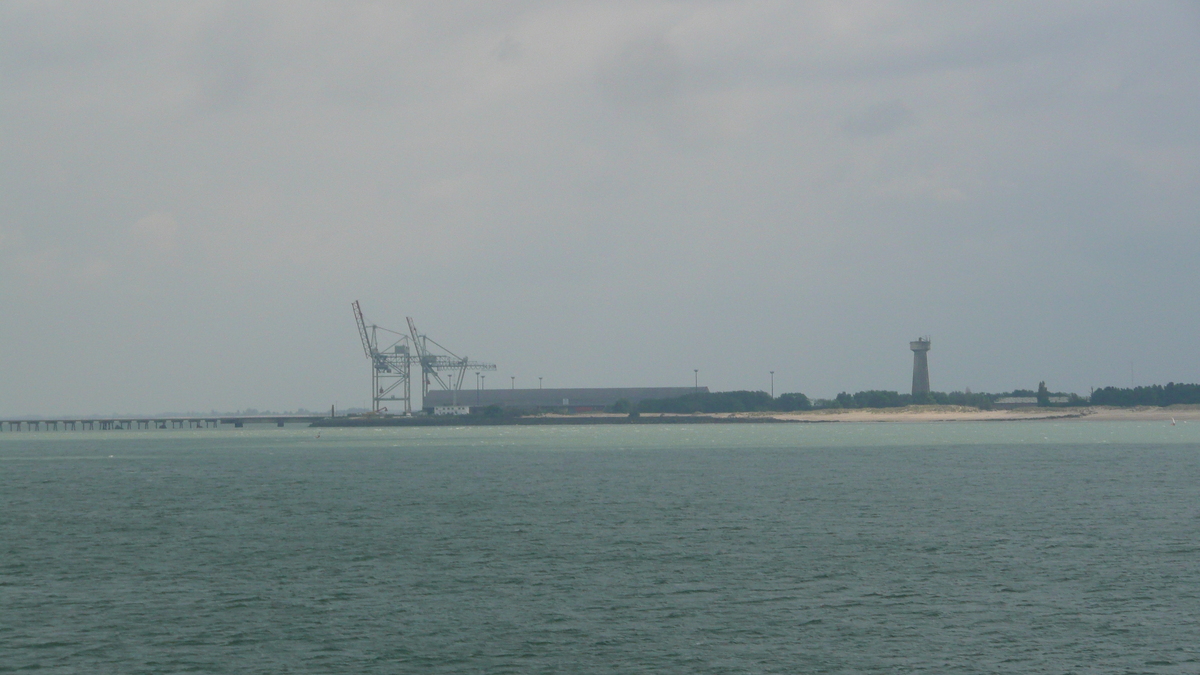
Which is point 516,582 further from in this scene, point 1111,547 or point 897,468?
point 897,468

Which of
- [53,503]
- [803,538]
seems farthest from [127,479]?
[803,538]

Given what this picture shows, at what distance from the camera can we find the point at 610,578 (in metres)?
34.9

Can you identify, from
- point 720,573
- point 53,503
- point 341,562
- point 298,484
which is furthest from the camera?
point 298,484

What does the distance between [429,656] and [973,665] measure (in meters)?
11.5

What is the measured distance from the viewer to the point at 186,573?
3691 cm

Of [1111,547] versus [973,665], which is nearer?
[973,665]

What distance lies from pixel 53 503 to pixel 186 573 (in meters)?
32.4

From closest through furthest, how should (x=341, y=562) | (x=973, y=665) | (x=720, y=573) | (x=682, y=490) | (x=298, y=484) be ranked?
(x=973, y=665)
(x=720, y=573)
(x=341, y=562)
(x=682, y=490)
(x=298, y=484)

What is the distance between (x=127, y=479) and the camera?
86562mm

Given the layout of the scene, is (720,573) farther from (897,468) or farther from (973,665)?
(897,468)

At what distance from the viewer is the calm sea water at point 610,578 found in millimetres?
25250

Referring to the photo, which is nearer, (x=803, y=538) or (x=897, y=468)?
(x=803, y=538)

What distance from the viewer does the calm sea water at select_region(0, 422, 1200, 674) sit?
82.8 feet

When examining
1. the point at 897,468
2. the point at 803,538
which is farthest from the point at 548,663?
the point at 897,468
